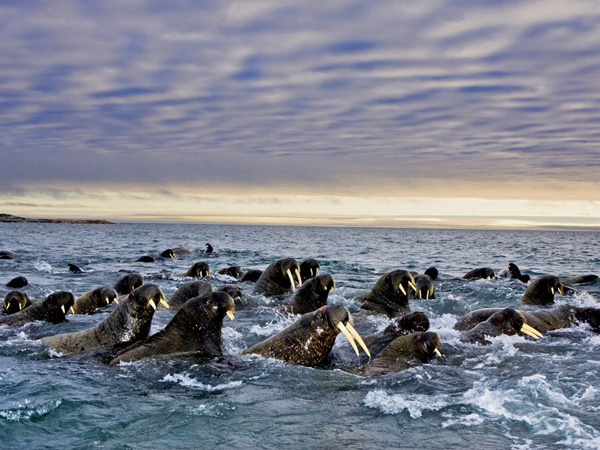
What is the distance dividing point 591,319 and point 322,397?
7188mm

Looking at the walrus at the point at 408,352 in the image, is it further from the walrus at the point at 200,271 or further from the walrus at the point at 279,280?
the walrus at the point at 200,271

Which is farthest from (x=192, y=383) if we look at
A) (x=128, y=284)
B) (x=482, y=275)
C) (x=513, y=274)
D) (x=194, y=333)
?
(x=513, y=274)

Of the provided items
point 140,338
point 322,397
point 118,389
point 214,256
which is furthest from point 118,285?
point 214,256

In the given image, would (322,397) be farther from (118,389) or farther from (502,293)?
(502,293)

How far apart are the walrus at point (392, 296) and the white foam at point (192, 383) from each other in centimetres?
643

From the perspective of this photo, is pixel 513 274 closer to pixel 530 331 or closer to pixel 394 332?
pixel 530 331

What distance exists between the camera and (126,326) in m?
9.77

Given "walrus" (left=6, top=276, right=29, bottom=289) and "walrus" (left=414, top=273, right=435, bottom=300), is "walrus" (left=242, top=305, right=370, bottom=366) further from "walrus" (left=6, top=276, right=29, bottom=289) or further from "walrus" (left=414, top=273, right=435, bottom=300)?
"walrus" (left=6, top=276, right=29, bottom=289)

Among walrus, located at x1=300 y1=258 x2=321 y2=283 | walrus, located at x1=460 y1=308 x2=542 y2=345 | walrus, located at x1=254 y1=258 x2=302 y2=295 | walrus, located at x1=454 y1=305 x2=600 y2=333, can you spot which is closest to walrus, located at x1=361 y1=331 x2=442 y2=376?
walrus, located at x1=460 y1=308 x2=542 y2=345

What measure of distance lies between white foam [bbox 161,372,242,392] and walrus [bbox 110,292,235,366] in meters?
0.75

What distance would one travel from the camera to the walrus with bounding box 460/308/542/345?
10.7 m

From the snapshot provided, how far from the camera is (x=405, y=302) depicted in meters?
14.2

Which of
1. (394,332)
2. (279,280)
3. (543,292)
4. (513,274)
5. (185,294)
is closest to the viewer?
(394,332)

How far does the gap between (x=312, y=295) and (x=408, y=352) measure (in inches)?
165
